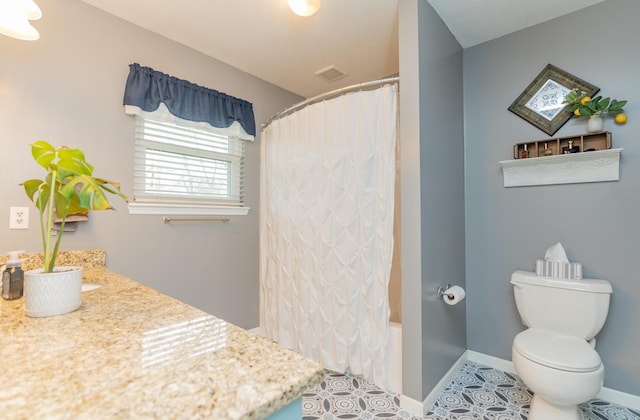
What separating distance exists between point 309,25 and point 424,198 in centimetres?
141

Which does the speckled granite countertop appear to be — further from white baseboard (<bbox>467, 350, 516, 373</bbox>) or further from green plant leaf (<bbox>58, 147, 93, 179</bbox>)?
white baseboard (<bbox>467, 350, 516, 373</bbox>)

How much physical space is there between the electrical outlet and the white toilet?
104 inches

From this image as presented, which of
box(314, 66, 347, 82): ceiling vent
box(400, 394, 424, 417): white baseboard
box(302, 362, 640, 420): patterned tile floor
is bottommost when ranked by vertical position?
box(302, 362, 640, 420): patterned tile floor

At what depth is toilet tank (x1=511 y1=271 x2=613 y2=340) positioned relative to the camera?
1604 millimetres

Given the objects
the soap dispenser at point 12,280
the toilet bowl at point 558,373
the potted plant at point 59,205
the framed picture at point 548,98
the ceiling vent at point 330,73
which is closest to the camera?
the potted plant at point 59,205

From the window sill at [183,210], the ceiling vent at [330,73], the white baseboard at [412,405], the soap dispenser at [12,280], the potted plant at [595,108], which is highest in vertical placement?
the ceiling vent at [330,73]

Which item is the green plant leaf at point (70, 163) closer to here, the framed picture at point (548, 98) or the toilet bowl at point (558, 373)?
the toilet bowl at point (558, 373)

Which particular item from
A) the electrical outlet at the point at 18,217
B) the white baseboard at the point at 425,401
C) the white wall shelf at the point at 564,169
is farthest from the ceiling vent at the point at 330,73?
the white baseboard at the point at 425,401

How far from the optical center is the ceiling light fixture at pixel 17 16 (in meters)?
1.12

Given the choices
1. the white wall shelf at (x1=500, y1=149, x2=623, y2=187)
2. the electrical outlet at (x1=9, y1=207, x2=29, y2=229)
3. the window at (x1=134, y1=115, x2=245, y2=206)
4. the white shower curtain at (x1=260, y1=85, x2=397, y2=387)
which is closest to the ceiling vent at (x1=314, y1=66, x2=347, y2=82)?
the white shower curtain at (x1=260, y1=85, x2=397, y2=387)

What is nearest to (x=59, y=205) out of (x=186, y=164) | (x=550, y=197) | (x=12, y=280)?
(x=12, y=280)

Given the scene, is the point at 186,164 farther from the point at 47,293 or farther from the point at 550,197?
the point at 550,197

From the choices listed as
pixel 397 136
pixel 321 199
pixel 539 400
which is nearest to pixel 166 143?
pixel 321 199

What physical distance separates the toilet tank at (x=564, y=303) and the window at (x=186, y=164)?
219 cm
